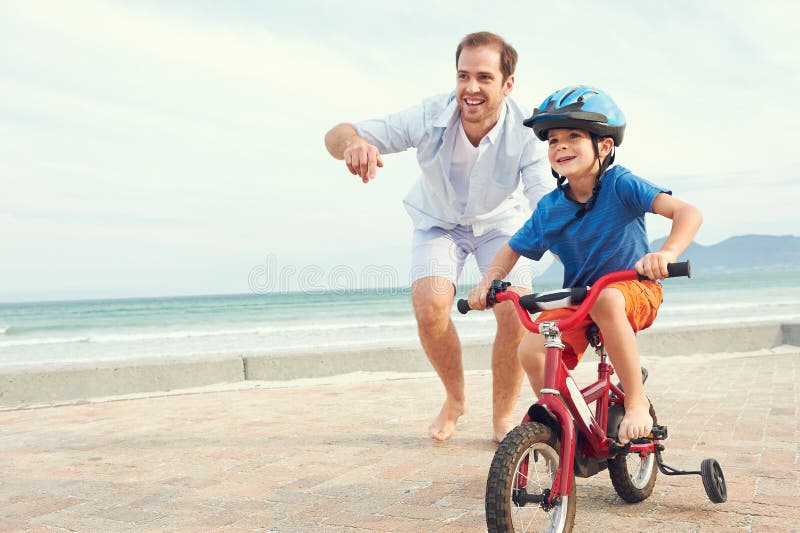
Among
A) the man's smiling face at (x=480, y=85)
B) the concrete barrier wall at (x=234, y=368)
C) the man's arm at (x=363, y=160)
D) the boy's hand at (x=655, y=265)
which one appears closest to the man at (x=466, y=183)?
the man's smiling face at (x=480, y=85)

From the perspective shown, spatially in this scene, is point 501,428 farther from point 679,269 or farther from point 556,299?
point 679,269

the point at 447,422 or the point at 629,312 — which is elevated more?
the point at 629,312

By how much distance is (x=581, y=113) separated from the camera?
2.57 m

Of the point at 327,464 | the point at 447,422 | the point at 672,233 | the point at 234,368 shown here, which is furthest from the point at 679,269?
the point at 234,368

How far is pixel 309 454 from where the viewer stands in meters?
3.91

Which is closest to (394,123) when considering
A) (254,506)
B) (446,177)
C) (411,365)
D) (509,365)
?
(446,177)

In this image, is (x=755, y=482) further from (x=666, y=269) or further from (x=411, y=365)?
(x=411, y=365)

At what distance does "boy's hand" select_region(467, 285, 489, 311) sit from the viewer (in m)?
2.66

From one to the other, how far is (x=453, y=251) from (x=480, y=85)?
0.97 m

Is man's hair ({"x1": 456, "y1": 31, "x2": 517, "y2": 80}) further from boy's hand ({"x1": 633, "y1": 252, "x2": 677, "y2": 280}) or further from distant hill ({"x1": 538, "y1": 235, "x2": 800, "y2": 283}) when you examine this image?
distant hill ({"x1": 538, "y1": 235, "x2": 800, "y2": 283})

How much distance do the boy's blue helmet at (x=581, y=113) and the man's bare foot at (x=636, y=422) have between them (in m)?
1.00

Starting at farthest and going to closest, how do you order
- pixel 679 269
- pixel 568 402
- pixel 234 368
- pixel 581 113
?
pixel 234 368 → pixel 581 113 → pixel 568 402 → pixel 679 269

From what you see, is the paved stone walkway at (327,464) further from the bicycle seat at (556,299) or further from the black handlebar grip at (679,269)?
A: the black handlebar grip at (679,269)

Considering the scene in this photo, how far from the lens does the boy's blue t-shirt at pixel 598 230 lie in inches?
104
